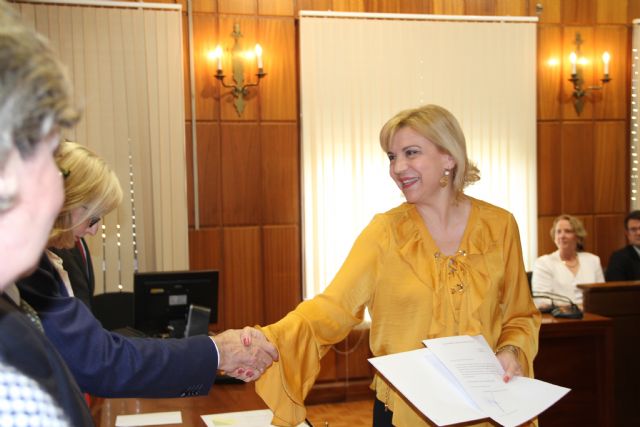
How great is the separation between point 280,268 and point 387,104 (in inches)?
75.4

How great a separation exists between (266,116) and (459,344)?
16.2 feet

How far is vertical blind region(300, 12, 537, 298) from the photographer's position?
714cm

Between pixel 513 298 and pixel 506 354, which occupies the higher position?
pixel 513 298

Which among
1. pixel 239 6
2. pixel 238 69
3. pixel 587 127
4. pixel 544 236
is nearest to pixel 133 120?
pixel 238 69

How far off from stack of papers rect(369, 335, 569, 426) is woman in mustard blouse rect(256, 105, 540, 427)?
9cm

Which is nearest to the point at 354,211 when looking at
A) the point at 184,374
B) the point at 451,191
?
the point at 451,191

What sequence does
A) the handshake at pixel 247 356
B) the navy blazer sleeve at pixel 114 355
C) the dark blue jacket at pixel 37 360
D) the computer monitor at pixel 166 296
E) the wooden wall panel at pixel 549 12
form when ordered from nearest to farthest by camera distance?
1. the dark blue jacket at pixel 37 360
2. the navy blazer sleeve at pixel 114 355
3. the handshake at pixel 247 356
4. the computer monitor at pixel 166 296
5. the wooden wall panel at pixel 549 12

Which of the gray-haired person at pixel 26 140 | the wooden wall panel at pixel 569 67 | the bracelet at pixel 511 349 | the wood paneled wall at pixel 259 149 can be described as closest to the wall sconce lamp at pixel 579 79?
the wooden wall panel at pixel 569 67

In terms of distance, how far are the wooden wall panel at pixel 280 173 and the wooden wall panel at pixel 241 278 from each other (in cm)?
27

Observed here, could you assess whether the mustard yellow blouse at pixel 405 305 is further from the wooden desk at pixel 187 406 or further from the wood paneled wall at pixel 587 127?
the wood paneled wall at pixel 587 127

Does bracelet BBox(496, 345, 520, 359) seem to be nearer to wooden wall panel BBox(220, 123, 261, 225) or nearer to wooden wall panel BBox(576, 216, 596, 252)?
wooden wall panel BBox(220, 123, 261, 225)

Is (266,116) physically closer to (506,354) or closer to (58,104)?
(506,354)

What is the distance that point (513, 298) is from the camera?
2.76 metres

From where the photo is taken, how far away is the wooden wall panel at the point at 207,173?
701 cm
